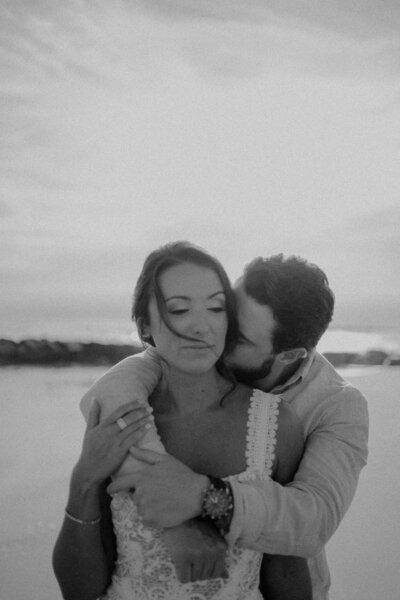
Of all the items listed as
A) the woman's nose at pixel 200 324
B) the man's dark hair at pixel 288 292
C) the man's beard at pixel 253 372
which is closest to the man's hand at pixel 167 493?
the woman's nose at pixel 200 324

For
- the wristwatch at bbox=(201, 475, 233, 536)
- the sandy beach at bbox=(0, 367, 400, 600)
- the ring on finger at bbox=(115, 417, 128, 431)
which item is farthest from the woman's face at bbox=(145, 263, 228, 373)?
the sandy beach at bbox=(0, 367, 400, 600)

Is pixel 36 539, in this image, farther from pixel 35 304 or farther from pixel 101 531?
pixel 35 304

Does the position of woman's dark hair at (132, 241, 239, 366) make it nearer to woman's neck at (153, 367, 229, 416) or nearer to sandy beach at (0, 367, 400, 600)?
woman's neck at (153, 367, 229, 416)

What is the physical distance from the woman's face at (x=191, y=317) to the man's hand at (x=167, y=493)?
0.29 metres

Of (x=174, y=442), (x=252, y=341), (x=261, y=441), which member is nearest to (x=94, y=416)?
(x=174, y=442)

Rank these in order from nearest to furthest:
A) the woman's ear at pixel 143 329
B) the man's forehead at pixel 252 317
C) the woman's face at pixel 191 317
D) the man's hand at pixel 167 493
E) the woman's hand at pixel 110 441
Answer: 1. the man's hand at pixel 167 493
2. the woman's hand at pixel 110 441
3. the woman's face at pixel 191 317
4. the woman's ear at pixel 143 329
5. the man's forehead at pixel 252 317

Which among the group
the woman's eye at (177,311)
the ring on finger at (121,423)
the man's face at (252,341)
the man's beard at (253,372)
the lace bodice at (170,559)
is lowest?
the lace bodice at (170,559)

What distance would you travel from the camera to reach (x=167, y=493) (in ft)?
4.50

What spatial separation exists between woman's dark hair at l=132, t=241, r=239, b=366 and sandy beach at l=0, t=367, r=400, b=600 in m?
1.89

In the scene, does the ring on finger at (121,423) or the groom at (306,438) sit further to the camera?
→ the ring on finger at (121,423)

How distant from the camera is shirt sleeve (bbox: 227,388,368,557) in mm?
1418

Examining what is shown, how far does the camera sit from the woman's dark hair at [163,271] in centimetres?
160

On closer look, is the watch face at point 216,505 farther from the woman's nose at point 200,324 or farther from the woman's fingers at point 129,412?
the woman's nose at point 200,324

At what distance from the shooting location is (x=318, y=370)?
1938 mm
